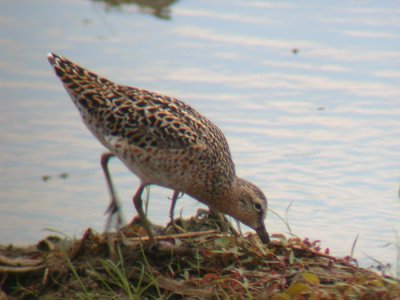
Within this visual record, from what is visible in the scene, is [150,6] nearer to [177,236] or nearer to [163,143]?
[163,143]

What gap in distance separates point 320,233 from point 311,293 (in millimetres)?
2204

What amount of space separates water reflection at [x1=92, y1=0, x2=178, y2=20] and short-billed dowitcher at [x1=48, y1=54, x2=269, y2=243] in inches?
236

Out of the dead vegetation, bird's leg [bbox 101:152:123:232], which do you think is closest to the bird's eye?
the dead vegetation

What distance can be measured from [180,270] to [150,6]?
7.91 m

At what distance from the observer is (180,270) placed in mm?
7832

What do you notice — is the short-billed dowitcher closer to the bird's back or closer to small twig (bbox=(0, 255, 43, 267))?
the bird's back

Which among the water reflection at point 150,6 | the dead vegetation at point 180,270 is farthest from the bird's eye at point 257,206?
the water reflection at point 150,6

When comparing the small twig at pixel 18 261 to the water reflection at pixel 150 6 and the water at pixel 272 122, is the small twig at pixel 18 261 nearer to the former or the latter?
the water at pixel 272 122

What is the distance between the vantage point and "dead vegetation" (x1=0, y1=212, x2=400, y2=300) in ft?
24.4

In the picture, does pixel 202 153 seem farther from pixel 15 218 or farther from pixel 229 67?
pixel 229 67

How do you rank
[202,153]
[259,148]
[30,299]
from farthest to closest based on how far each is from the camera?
1. [259,148]
2. [202,153]
3. [30,299]

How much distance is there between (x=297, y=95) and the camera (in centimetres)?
1212

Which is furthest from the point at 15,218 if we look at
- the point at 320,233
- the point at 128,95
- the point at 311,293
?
the point at 311,293

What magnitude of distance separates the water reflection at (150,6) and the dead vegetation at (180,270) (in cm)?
682
